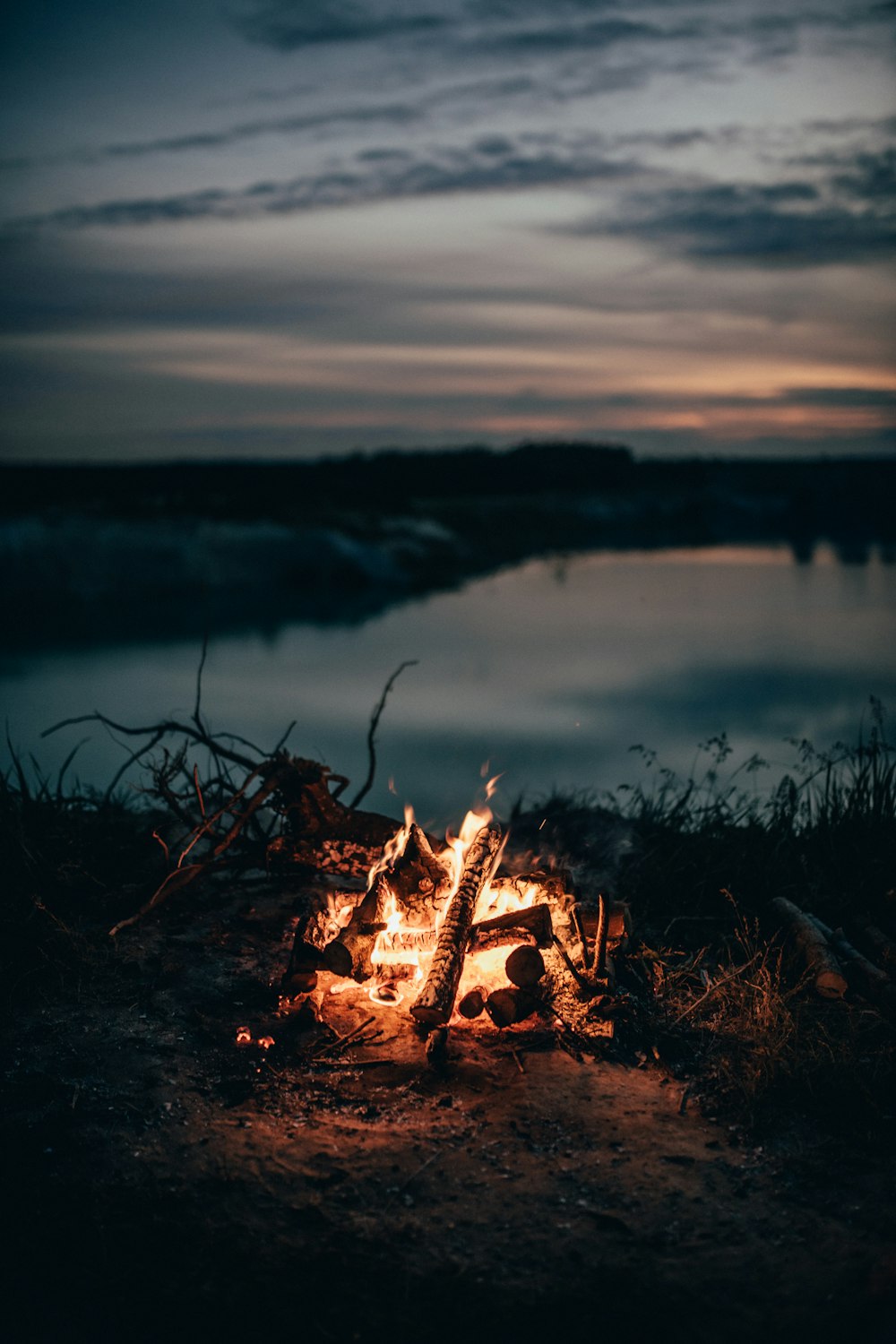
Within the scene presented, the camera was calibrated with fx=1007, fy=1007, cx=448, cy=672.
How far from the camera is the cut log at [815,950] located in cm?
449

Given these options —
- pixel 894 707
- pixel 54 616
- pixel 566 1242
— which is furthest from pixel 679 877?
pixel 54 616

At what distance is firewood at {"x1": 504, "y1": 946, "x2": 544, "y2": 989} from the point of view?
4258 mm

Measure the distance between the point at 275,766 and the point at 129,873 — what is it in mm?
999

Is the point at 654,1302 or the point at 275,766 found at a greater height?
the point at 275,766

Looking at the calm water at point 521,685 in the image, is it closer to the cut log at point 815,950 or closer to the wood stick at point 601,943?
the cut log at point 815,950

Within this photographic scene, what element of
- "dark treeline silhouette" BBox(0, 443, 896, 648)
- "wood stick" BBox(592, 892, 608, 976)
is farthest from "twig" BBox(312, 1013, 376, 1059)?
"dark treeline silhouette" BBox(0, 443, 896, 648)

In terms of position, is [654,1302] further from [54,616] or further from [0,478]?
[0,478]

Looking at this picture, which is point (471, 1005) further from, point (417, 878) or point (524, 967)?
point (417, 878)

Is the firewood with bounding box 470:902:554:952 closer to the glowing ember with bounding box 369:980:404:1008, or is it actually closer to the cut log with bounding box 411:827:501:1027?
the cut log with bounding box 411:827:501:1027

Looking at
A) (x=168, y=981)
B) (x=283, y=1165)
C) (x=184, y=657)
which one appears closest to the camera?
(x=283, y=1165)

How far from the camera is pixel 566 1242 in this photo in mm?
3150

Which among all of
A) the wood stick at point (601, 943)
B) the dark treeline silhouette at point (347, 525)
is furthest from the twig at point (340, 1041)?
the dark treeline silhouette at point (347, 525)

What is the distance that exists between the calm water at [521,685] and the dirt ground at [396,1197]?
417 cm

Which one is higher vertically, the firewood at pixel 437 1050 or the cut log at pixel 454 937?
the cut log at pixel 454 937
